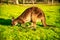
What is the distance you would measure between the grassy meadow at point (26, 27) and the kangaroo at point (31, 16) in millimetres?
153

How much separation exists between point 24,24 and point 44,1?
1.36 metres

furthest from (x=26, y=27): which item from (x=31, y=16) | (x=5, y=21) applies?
(x=5, y=21)

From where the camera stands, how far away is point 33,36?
6.05 m

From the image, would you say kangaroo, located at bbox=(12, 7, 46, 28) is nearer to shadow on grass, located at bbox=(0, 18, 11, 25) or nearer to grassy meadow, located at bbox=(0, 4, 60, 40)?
grassy meadow, located at bbox=(0, 4, 60, 40)

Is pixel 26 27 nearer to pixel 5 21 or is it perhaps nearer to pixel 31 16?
pixel 31 16

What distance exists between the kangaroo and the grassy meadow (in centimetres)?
15

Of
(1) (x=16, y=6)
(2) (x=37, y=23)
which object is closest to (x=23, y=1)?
(1) (x=16, y=6)

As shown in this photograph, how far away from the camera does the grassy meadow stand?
6059 mm

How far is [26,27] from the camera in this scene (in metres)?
6.40

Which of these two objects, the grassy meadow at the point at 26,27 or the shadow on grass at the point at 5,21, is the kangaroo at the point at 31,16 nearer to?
the grassy meadow at the point at 26,27

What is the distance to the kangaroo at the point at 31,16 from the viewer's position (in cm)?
630

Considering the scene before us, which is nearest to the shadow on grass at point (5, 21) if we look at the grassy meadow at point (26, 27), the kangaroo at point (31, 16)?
the grassy meadow at point (26, 27)

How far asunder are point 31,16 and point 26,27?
0.31 metres

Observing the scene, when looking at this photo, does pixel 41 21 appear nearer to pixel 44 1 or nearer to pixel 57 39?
pixel 57 39
